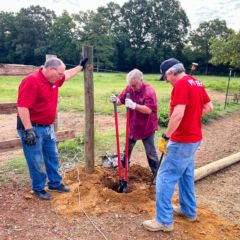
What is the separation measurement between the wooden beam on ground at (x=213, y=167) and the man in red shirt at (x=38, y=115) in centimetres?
263

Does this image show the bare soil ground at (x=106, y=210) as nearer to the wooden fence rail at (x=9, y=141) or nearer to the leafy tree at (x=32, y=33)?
the wooden fence rail at (x=9, y=141)

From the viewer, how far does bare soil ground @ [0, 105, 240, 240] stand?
4.06m

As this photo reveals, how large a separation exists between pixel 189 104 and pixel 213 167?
2918 mm

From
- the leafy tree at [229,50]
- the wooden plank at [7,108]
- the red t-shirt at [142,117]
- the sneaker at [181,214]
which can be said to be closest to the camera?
the sneaker at [181,214]

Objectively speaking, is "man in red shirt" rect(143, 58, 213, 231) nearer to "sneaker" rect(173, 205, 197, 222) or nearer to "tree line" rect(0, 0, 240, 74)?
"sneaker" rect(173, 205, 197, 222)

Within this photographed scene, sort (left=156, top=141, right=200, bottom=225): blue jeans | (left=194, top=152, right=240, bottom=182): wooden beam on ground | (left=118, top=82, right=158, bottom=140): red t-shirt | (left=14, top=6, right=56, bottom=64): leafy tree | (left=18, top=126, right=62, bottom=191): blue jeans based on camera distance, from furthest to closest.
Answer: (left=14, top=6, right=56, bottom=64): leafy tree → (left=194, top=152, right=240, bottom=182): wooden beam on ground → (left=118, top=82, right=158, bottom=140): red t-shirt → (left=18, top=126, right=62, bottom=191): blue jeans → (left=156, top=141, right=200, bottom=225): blue jeans

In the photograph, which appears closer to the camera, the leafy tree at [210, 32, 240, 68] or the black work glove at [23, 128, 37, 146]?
the black work glove at [23, 128, 37, 146]

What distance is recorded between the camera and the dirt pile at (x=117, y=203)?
4.29 metres

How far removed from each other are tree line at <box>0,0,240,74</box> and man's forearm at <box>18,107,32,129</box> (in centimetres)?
5037

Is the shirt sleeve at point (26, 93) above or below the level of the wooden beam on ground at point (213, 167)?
above

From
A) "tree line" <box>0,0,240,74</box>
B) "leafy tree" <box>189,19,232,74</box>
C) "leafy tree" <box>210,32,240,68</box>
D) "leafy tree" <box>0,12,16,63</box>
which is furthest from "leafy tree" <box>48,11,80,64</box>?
"leafy tree" <box>210,32,240,68</box>

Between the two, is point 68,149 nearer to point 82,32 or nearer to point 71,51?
point 71,51

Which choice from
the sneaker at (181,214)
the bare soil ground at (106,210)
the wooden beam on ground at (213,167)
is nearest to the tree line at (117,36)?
the wooden beam on ground at (213,167)

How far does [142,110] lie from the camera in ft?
16.7
